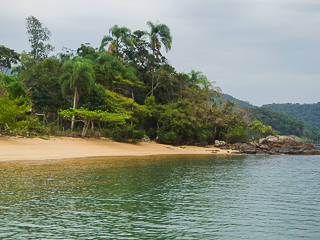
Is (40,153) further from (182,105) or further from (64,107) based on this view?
(182,105)

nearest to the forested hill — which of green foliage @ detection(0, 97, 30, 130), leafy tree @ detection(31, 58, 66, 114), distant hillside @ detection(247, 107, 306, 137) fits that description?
distant hillside @ detection(247, 107, 306, 137)

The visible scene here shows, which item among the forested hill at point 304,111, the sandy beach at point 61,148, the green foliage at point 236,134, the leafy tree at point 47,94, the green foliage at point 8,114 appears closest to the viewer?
the sandy beach at point 61,148

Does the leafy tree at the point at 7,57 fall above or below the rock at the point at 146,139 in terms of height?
above

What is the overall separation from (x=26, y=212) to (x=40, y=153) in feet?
58.1

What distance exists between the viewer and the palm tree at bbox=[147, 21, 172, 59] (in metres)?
57.4

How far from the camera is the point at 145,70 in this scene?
5416 cm

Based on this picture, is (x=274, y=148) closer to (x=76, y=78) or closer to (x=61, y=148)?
(x=76, y=78)

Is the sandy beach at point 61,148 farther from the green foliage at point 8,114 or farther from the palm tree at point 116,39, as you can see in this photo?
the palm tree at point 116,39

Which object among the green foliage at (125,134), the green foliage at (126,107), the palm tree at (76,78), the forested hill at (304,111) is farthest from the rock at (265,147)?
the forested hill at (304,111)

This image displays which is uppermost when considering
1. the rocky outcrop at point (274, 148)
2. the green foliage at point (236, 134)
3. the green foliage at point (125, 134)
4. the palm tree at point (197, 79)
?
the palm tree at point (197, 79)

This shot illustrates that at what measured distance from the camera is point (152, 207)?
1016 cm

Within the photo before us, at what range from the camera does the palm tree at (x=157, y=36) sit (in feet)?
188

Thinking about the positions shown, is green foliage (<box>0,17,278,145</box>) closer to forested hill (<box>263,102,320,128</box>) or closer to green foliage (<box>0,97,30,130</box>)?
green foliage (<box>0,97,30,130</box>)

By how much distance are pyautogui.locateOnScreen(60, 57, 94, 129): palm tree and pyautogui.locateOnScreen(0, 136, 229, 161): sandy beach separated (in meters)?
5.85
